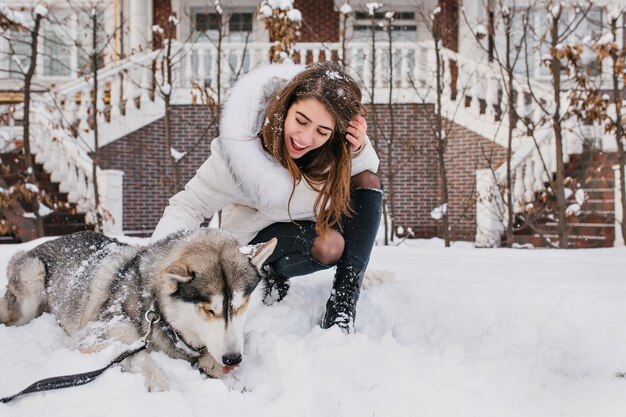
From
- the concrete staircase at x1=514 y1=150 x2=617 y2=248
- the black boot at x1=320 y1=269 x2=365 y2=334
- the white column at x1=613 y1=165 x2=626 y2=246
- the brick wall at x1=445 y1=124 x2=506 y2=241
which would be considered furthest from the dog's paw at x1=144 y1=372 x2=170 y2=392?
the brick wall at x1=445 y1=124 x2=506 y2=241

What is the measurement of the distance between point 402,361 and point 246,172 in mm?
1308

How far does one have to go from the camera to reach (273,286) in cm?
344

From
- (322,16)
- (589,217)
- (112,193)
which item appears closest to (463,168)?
(589,217)

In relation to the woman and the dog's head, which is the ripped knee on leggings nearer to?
the woman

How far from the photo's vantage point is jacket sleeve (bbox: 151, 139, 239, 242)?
302 centimetres

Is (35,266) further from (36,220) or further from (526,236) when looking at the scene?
(526,236)

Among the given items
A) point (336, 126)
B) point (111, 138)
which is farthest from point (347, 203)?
point (111, 138)

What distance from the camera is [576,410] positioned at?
85.8 inches

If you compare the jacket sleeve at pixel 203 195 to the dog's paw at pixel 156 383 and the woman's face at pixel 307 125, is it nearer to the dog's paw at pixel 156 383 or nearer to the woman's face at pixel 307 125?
the woman's face at pixel 307 125

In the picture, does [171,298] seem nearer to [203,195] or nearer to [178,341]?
[178,341]

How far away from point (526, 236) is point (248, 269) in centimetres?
828

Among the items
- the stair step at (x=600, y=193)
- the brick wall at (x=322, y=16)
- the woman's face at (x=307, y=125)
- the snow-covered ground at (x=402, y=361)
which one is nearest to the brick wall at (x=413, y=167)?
the stair step at (x=600, y=193)

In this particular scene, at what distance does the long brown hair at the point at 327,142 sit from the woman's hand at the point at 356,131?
3cm

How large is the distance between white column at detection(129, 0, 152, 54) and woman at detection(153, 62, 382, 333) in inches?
486
